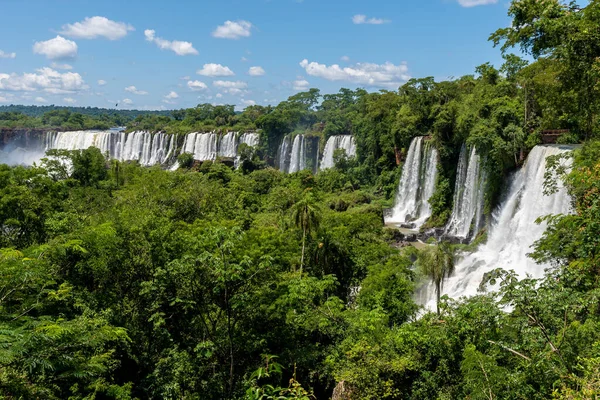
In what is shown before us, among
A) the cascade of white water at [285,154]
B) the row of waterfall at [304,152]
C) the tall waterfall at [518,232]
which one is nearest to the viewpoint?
the tall waterfall at [518,232]

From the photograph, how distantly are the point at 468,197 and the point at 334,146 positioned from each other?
26.5 metres

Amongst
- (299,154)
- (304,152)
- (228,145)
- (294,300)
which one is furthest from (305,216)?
(228,145)

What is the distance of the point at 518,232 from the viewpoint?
2234cm

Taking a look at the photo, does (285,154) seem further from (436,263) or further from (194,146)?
(436,263)

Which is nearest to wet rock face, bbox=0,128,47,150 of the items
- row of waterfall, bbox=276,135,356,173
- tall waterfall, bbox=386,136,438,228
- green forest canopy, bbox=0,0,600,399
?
row of waterfall, bbox=276,135,356,173

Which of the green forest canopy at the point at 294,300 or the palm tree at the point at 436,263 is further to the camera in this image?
the palm tree at the point at 436,263

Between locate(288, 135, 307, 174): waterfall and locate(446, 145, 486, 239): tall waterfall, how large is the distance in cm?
2893

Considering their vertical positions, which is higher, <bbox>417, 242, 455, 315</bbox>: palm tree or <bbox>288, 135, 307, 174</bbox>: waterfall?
<bbox>288, 135, 307, 174</bbox>: waterfall

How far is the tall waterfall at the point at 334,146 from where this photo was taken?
173ft

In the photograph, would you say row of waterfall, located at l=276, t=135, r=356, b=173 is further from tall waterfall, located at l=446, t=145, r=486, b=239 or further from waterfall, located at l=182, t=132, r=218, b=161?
tall waterfall, located at l=446, t=145, r=486, b=239

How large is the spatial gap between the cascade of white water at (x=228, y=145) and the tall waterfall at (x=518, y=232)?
44.7m

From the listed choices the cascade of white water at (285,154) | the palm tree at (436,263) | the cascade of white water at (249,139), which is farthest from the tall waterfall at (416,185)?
the cascade of white water at (249,139)

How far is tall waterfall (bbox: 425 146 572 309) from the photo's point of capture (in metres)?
20.4

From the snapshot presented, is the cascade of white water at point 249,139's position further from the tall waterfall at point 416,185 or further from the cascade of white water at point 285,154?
the tall waterfall at point 416,185
